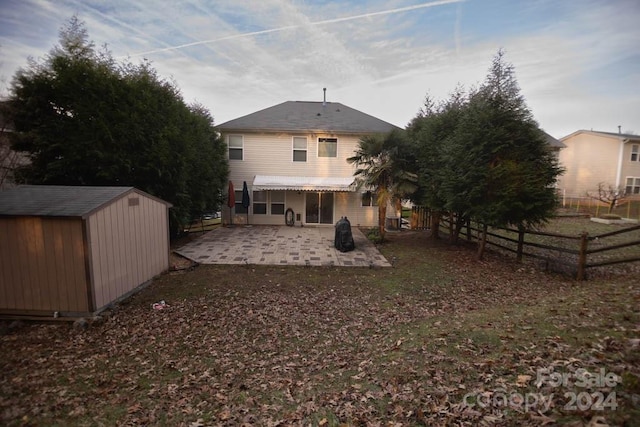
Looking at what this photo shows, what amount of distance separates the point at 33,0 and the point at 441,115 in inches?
601

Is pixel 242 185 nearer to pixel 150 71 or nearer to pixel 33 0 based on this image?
pixel 150 71

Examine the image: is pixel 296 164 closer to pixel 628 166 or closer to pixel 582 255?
pixel 582 255

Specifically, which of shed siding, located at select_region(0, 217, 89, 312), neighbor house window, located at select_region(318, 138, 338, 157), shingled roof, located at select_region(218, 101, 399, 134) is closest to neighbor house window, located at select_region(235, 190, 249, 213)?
shingled roof, located at select_region(218, 101, 399, 134)

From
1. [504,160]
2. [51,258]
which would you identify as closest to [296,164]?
[504,160]

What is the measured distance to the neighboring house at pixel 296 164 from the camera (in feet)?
Answer: 56.1

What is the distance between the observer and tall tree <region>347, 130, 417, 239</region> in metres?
12.0

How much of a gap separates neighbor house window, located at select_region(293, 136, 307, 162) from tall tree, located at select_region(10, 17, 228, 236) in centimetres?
770

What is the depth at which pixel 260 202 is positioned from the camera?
58.0 feet

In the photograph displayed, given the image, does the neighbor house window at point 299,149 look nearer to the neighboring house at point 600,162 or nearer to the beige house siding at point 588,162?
the neighboring house at point 600,162

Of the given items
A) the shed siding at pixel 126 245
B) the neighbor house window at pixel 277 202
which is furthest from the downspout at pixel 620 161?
the shed siding at pixel 126 245

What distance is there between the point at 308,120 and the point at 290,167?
11.2ft

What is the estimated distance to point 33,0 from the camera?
29.9ft

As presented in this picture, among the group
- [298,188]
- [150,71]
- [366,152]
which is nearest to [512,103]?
[366,152]

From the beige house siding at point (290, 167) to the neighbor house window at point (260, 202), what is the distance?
21 centimetres
